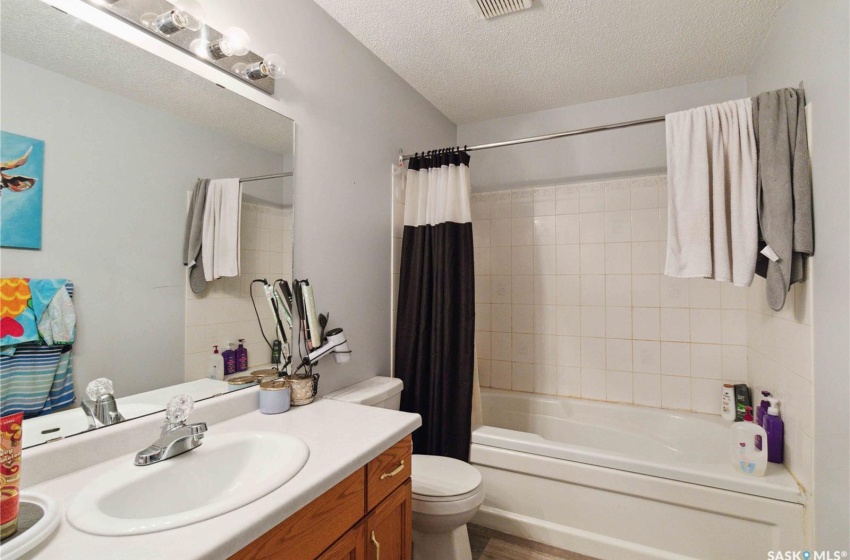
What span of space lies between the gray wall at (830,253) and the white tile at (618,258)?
1146mm

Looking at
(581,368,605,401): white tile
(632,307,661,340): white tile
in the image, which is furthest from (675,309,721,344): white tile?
(581,368,605,401): white tile

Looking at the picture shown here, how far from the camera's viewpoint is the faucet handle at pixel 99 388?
0.98m

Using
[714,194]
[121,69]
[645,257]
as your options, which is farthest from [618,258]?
[121,69]

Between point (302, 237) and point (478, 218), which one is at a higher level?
point (478, 218)

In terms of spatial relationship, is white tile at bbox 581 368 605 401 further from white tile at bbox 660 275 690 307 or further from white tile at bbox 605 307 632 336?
white tile at bbox 660 275 690 307

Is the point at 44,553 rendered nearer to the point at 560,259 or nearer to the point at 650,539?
the point at 650,539

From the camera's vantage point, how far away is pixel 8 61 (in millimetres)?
845

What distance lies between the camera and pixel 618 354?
8.45 ft

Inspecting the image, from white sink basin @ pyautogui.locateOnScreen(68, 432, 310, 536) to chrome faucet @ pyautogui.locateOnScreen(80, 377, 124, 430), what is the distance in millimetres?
113

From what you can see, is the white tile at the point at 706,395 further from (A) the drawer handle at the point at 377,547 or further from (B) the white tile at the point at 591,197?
(A) the drawer handle at the point at 377,547

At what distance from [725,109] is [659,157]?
2.85ft

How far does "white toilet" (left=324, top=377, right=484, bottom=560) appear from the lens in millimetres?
1574

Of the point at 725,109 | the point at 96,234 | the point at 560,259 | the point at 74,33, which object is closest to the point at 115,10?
the point at 74,33

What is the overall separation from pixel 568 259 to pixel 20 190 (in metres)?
2.64
